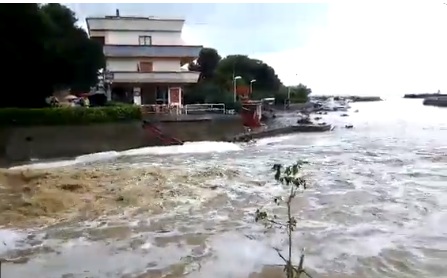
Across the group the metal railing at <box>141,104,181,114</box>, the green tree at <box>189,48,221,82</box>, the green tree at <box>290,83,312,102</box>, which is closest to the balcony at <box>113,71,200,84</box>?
the metal railing at <box>141,104,181,114</box>

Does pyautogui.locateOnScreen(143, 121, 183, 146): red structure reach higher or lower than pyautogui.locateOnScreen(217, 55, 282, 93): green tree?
lower

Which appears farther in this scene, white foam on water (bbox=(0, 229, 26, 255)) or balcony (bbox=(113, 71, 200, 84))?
balcony (bbox=(113, 71, 200, 84))

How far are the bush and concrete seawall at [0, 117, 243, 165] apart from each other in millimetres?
237

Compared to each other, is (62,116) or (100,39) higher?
(100,39)

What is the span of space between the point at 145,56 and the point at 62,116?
10.5 m

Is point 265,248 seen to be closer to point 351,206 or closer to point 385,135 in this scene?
point 351,206

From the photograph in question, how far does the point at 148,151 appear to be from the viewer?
22875 mm

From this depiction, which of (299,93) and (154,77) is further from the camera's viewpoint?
(299,93)

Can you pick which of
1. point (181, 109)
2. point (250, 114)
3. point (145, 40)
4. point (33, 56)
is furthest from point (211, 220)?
point (250, 114)

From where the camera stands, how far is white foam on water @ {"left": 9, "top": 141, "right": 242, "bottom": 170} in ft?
63.6

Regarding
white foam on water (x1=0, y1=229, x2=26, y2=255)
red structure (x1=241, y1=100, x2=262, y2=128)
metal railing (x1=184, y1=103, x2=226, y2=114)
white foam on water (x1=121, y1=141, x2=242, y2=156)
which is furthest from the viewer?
red structure (x1=241, y1=100, x2=262, y2=128)

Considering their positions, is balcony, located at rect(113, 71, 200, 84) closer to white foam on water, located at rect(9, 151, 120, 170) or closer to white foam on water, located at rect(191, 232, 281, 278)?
white foam on water, located at rect(9, 151, 120, 170)

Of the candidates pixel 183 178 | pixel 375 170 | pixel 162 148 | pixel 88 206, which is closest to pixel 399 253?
pixel 88 206

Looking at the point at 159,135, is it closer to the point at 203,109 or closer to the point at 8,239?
the point at 203,109
